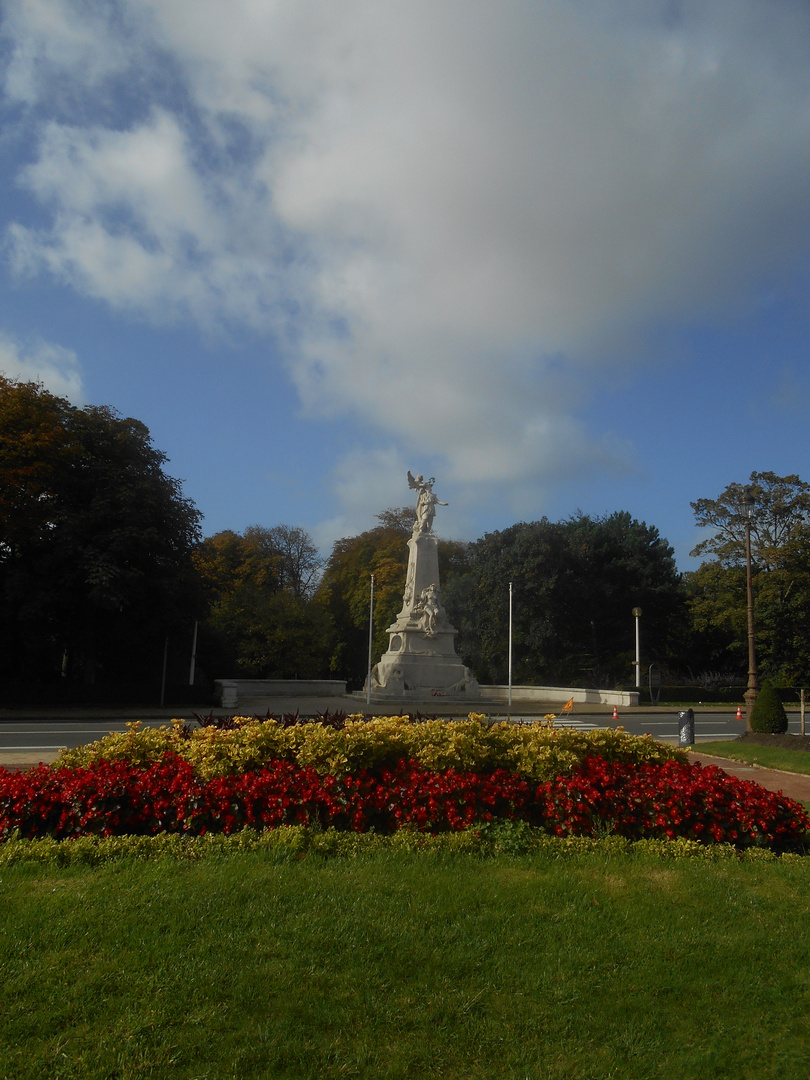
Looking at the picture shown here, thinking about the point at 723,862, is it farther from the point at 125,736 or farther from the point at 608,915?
the point at 125,736

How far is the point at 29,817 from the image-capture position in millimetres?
5738

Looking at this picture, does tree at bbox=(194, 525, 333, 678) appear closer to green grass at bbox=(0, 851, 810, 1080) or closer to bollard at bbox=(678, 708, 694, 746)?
bollard at bbox=(678, 708, 694, 746)

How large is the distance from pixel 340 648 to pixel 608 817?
4574 cm

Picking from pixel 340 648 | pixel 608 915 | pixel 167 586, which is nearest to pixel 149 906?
pixel 608 915

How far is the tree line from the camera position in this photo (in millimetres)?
25672

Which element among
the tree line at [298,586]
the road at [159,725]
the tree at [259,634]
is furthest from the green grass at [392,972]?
the tree at [259,634]

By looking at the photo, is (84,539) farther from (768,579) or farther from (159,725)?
(768,579)

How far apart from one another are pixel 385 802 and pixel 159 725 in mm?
17446

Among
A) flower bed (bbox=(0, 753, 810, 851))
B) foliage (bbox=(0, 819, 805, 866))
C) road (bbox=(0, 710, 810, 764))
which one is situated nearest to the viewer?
foliage (bbox=(0, 819, 805, 866))

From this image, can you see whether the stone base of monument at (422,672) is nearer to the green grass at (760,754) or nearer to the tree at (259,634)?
the tree at (259,634)

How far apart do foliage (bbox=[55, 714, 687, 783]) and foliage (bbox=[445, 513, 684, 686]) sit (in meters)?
35.5

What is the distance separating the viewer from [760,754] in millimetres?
14156

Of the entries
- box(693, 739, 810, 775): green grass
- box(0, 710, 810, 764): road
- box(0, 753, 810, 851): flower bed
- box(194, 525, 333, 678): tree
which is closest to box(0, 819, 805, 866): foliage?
box(0, 753, 810, 851): flower bed

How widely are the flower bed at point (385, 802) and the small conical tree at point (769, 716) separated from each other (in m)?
11.5
